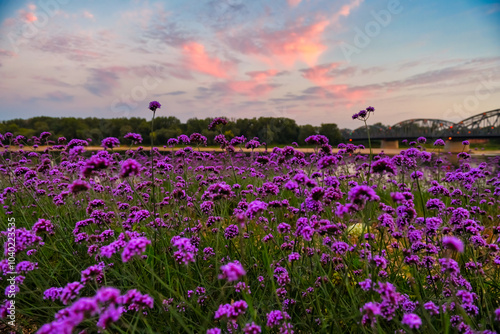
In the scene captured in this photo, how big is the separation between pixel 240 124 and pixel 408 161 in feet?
250

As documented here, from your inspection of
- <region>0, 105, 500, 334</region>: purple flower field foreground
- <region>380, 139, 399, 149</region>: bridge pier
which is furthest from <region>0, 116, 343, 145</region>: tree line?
<region>0, 105, 500, 334</region>: purple flower field foreground

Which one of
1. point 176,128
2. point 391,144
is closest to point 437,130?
point 391,144

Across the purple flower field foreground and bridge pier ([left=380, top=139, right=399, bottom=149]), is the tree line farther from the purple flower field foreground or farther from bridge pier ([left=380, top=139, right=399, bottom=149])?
the purple flower field foreground

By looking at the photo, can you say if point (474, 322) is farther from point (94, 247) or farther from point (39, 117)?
point (39, 117)

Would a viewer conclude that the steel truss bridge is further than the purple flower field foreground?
Yes

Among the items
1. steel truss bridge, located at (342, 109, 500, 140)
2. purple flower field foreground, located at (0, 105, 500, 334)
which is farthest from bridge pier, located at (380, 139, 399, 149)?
purple flower field foreground, located at (0, 105, 500, 334)

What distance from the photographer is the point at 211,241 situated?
4047 millimetres

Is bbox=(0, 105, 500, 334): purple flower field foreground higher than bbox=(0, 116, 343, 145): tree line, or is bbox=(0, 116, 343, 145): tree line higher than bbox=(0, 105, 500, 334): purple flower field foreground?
bbox=(0, 116, 343, 145): tree line

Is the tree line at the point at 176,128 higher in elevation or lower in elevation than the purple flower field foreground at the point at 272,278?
higher

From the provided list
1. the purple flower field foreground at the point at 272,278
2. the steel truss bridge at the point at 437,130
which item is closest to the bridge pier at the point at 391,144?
the steel truss bridge at the point at 437,130

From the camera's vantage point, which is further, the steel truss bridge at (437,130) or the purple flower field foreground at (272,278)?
the steel truss bridge at (437,130)

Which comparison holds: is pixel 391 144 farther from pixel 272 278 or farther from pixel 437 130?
pixel 272 278

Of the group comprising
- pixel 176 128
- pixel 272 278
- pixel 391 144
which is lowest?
pixel 272 278

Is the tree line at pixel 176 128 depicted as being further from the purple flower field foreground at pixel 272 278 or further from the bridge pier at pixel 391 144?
the purple flower field foreground at pixel 272 278
